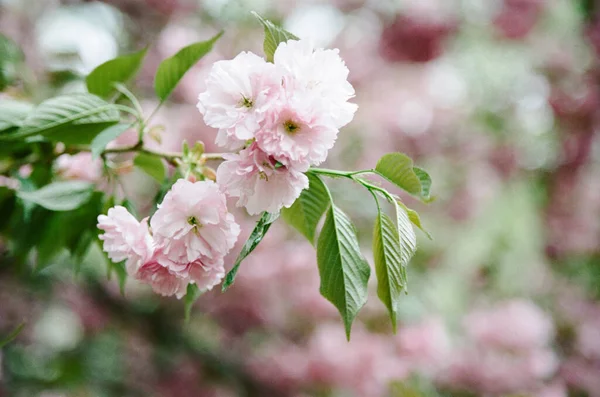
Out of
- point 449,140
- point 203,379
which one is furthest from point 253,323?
point 449,140

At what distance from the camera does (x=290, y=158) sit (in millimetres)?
375

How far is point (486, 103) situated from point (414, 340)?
1306 mm

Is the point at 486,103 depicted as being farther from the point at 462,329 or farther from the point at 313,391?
the point at 313,391

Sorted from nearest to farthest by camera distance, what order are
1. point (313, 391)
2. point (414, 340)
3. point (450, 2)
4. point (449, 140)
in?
1. point (414, 340)
2. point (313, 391)
3. point (450, 2)
4. point (449, 140)

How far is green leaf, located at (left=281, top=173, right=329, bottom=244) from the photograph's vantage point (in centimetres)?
49

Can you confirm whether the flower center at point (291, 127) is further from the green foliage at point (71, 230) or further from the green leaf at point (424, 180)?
the green foliage at point (71, 230)

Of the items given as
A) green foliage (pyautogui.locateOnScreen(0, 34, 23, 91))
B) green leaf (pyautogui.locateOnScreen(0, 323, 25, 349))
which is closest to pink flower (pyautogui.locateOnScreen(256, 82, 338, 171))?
green leaf (pyautogui.locateOnScreen(0, 323, 25, 349))

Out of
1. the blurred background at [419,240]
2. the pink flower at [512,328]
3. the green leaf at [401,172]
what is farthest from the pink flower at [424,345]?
the green leaf at [401,172]

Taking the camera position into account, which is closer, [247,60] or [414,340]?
[247,60]

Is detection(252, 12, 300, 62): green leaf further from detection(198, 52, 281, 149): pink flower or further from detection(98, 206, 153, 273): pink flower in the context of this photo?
detection(98, 206, 153, 273): pink flower

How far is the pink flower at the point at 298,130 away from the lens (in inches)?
14.7

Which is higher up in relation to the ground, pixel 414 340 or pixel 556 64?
pixel 556 64

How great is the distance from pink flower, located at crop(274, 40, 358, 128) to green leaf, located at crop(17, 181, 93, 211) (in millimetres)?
280

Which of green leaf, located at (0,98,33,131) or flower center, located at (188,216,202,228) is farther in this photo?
green leaf, located at (0,98,33,131)
